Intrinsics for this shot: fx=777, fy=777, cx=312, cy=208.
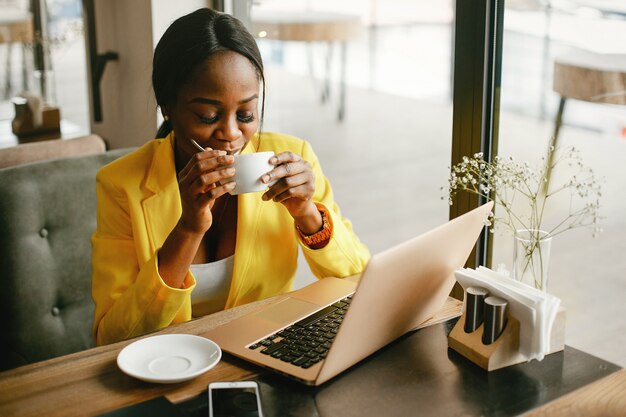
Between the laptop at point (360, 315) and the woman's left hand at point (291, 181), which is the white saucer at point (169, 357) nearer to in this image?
the laptop at point (360, 315)

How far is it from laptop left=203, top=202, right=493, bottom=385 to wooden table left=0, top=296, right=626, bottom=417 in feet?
0.10

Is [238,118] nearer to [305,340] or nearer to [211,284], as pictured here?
[211,284]

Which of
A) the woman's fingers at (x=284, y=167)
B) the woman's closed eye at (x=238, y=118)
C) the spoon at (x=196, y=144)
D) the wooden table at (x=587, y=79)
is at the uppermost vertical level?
the wooden table at (x=587, y=79)

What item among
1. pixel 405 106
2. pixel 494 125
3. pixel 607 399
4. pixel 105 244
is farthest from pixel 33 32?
pixel 607 399

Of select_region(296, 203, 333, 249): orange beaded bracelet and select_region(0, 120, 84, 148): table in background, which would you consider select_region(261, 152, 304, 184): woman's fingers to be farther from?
select_region(0, 120, 84, 148): table in background

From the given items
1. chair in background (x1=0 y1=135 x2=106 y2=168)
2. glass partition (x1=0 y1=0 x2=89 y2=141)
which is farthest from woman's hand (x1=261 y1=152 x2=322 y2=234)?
glass partition (x1=0 y1=0 x2=89 y2=141)

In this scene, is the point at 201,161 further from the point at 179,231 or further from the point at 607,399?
the point at 607,399

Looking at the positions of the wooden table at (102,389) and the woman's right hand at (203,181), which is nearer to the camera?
the wooden table at (102,389)

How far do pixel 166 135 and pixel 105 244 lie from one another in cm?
31

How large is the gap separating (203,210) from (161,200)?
22 centimetres

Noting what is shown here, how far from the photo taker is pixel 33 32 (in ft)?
11.4

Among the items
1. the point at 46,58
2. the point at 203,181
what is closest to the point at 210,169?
the point at 203,181

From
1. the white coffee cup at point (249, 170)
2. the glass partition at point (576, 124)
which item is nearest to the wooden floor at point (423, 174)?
the glass partition at point (576, 124)

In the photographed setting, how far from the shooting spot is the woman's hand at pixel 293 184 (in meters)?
1.39
